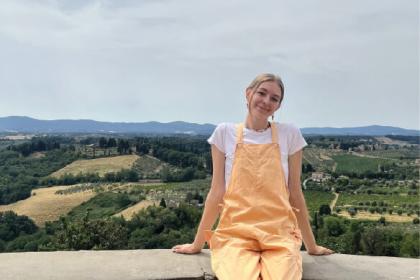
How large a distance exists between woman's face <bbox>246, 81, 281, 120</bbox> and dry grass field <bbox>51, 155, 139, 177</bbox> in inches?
2833

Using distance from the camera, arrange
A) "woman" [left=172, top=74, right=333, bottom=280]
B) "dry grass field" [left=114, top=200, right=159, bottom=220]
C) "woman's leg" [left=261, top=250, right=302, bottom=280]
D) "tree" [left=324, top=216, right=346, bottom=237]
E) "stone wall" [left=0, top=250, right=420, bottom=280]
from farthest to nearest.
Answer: "dry grass field" [left=114, top=200, right=159, bottom=220]
"tree" [left=324, top=216, right=346, bottom=237]
"stone wall" [left=0, top=250, right=420, bottom=280]
"woman" [left=172, top=74, right=333, bottom=280]
"woman's leg" [left=261, top=250, right=302, bottom=280]

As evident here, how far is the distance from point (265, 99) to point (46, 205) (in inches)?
2251

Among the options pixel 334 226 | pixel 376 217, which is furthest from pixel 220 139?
pixel 376 217

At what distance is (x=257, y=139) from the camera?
102 inches

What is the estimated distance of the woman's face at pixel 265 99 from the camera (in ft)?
8.20

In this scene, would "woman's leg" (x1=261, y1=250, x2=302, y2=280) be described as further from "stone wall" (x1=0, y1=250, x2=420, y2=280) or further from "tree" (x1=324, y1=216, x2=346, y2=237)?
"tree" (x1=324, y1=216, x2=346, y2=237)

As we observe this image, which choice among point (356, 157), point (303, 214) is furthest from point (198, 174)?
point (303, 214)

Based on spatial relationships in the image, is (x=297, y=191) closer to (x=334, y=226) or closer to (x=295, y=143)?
(x=295, y=143)

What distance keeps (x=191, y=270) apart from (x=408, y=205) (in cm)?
6368

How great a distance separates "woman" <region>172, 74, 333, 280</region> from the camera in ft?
7.30

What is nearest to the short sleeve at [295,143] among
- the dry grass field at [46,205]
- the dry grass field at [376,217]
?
the dry grass field at [46,205]

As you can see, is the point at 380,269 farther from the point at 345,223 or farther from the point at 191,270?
the point at 345,223

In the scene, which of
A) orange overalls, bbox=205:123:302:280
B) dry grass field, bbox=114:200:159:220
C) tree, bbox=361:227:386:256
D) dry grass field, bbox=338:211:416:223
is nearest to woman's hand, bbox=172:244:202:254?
orange overalls, bbox=205:123:302:280

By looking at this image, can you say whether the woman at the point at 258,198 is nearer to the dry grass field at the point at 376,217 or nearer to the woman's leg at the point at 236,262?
the woman's leg at the point at 236,262
